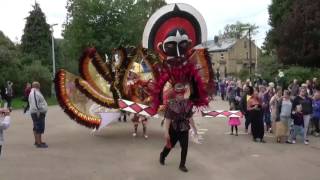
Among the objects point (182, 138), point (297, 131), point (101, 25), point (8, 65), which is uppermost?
point (101, 25)

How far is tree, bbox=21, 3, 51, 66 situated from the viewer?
6075cm

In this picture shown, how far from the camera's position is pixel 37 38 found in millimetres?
61625

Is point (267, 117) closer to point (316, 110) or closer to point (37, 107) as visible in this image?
point (316, 110)

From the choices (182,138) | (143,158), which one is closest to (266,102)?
(143,158)

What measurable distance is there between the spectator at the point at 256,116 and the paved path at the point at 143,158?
417 millimetres

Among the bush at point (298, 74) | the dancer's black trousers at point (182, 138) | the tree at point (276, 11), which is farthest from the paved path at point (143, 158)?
the tree at point (276, 11)

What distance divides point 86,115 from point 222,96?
2107 cm

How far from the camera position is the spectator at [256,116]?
14141mm

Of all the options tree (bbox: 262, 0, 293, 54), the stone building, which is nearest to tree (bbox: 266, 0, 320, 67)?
tree (bbox: 262, 0, 293, 54)

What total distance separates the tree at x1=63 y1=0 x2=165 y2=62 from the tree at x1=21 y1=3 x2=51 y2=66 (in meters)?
5.30

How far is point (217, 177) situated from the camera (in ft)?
31.1

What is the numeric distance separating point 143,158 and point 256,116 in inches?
161

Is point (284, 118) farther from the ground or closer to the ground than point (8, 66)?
closer to the ground

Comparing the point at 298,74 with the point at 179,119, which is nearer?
the point at 179,119
